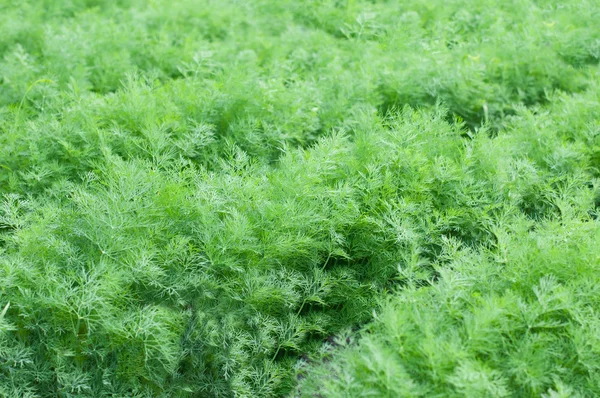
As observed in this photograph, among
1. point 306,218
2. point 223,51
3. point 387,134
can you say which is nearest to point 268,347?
point 306,218

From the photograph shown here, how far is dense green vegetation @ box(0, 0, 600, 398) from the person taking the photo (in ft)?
9.39

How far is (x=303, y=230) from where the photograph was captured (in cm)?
349

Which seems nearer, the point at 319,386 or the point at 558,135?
the point at 319,386

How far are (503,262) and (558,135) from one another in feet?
5.54

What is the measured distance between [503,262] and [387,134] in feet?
4.04

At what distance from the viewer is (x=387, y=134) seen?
4.09 meters

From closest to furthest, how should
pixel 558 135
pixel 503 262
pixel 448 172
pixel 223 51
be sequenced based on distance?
1. pixel 503 262
2. pixel 448 172
3. pixel 558 135
4. pixel 223 51

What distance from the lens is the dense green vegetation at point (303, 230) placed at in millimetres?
2861

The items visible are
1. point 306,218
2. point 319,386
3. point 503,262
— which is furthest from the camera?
point 306,218

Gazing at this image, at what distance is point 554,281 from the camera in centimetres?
296

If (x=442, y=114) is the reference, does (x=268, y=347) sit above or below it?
below

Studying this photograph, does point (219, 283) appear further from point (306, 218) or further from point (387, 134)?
point (387, 134)

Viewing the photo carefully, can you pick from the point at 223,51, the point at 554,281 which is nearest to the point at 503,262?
the point at 554,281

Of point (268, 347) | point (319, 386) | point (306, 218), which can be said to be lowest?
point (268, 347)
